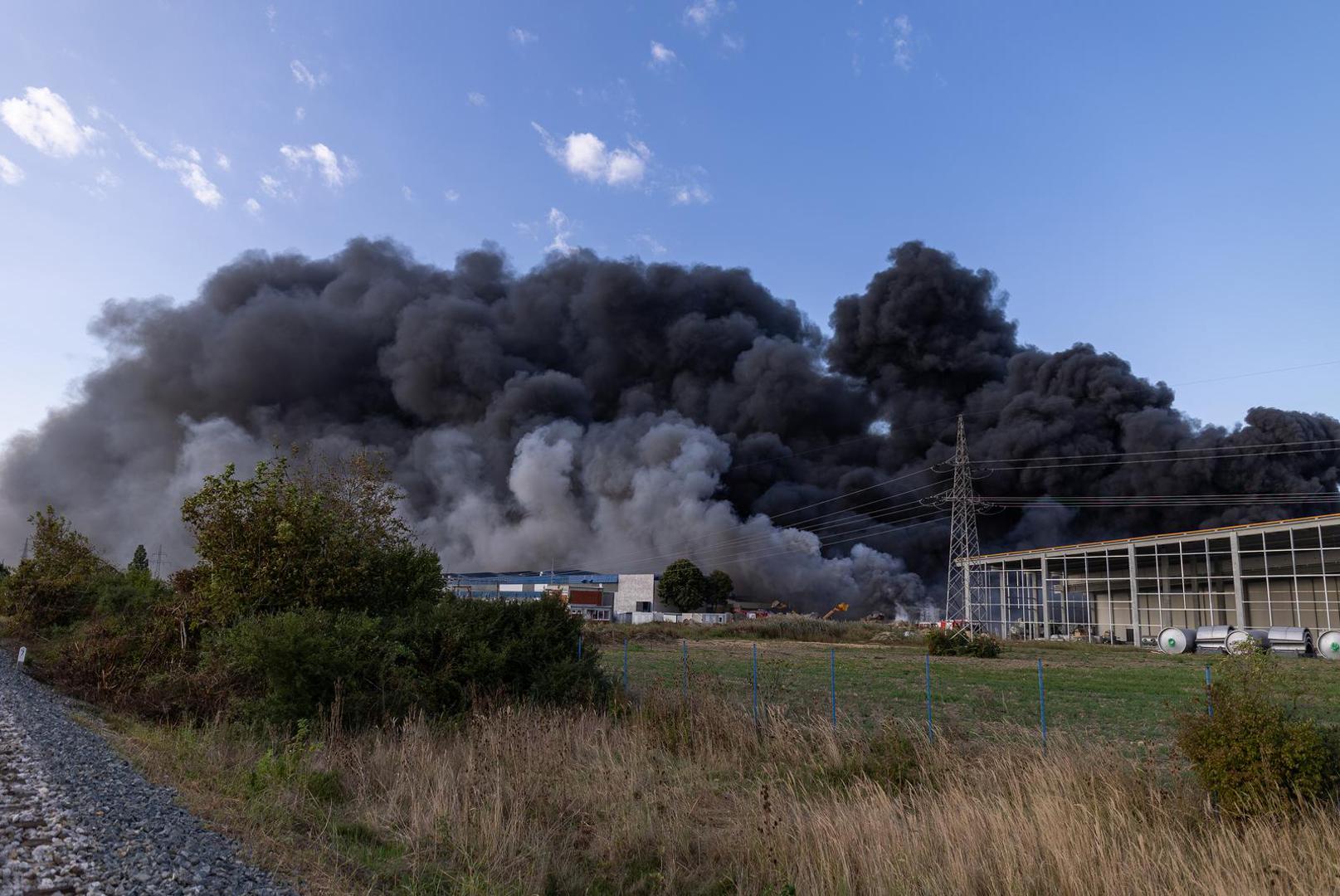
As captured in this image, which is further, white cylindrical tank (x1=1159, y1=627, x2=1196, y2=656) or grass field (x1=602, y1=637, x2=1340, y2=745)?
white cylindrical tank (x1=1159, y1=627, x2=1196, y2=656)

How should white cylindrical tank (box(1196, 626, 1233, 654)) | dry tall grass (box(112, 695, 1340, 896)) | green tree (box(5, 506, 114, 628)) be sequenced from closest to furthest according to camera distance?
1. dry tall grass (box(112, 695, 1340, 896))
2. green tree (box(5, 506, 114, 628))
3. white cylindrical tank (box(1196, 626, 1233, 654))

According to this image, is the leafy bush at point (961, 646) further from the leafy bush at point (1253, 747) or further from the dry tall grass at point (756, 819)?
the leafy bush at point (1253, 747)

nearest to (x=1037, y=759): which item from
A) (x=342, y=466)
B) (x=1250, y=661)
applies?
(x=1250, y=661)

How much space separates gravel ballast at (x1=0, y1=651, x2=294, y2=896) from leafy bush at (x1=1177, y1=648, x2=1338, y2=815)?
7.32 meters

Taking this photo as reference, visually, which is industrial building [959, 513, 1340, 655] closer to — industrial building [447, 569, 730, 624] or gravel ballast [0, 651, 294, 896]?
industrial building [447, 569, 730, 624]

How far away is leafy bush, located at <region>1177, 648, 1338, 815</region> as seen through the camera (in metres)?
6.71

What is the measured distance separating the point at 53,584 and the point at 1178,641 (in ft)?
155

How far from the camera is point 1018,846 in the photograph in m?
5.88

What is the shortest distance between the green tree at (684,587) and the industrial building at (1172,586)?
2800 cm

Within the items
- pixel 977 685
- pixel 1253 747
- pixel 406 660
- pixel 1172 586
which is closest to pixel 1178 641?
pixel 1172 586

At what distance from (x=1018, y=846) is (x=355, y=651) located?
9.13 metres

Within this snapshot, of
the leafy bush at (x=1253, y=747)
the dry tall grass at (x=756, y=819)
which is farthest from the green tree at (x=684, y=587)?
the leafy bush at (x=1253, y=747)

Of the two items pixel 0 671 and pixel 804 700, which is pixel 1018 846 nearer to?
pixel 804 700

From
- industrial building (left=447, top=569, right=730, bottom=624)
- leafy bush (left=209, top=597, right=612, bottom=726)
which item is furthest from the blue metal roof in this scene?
leafy bush (left=209, top=597, right=612, bottom=726)
